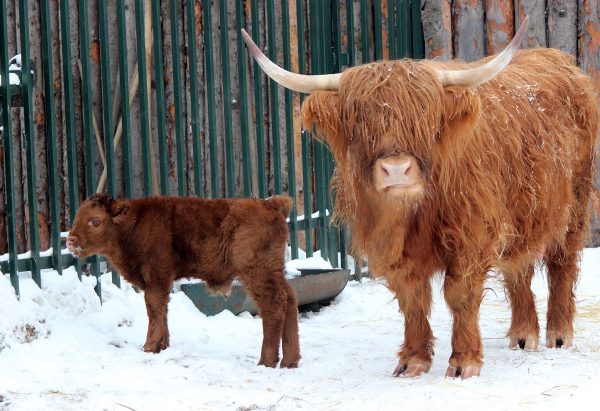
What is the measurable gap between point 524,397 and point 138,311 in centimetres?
283

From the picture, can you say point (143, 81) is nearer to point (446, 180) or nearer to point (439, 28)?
point (446, 180)

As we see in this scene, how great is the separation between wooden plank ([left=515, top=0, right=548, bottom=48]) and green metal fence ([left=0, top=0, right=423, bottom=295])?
99cm

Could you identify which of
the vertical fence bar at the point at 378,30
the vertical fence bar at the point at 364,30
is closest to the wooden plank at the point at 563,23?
the vertical fence bar at the point at 378,30

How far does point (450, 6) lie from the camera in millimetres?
9922

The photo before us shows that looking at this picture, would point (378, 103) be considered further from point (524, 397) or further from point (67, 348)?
point (67, 348)

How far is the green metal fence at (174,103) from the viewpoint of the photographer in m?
7.03

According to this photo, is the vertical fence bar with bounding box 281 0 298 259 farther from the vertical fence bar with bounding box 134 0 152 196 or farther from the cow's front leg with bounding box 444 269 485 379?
the cow's front leg with bounding box 444 269 485 379

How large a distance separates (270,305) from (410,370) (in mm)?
843

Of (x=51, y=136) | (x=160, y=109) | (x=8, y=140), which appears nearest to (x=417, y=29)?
(x=160, y=109)

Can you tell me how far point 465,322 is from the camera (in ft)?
18.0

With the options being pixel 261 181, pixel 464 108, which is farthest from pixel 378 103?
pixel 261 181

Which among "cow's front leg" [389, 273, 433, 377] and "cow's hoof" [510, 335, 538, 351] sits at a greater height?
"cow's front leg" [389, 273, 433, 377]

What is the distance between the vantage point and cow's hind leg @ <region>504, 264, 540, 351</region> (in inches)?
256

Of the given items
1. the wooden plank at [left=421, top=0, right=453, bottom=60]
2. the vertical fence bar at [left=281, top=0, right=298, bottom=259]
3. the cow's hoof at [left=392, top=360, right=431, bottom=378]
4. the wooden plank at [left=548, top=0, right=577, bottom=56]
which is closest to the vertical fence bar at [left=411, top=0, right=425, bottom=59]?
the wooden plank at [left=421, top=0, right=453, bottom=60]
